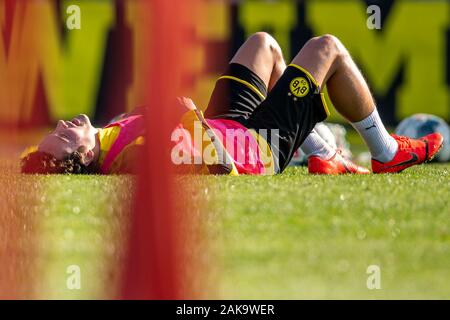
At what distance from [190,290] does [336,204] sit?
1.14 meters

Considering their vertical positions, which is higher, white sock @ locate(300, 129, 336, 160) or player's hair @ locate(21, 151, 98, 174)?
white sock @ locate(300, 129, 336, 160)

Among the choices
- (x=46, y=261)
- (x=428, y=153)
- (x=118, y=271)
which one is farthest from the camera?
(x=428, y=153)

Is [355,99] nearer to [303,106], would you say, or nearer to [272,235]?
[303,106]

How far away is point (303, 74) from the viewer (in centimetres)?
451

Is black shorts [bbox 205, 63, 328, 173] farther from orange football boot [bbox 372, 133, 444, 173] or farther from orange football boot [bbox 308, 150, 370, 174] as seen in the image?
orange football boot [bbox 372, 133, 444, 173]

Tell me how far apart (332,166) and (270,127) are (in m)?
0.50

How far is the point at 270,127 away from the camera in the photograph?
453 cm

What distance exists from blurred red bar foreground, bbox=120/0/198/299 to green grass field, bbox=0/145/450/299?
12cm

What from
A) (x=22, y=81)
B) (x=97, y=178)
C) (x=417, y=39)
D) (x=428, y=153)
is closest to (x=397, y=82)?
(x=417, y=39)

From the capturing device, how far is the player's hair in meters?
4.54

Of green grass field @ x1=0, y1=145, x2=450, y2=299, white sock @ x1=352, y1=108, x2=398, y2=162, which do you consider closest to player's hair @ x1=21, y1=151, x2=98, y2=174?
green grass field @ x1=0, y1=145, x2=450, y2=299

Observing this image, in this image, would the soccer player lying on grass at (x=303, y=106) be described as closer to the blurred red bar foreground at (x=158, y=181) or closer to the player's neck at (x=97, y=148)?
the player's neck at (x=97, y=148)

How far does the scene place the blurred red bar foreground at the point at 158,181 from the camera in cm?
242
